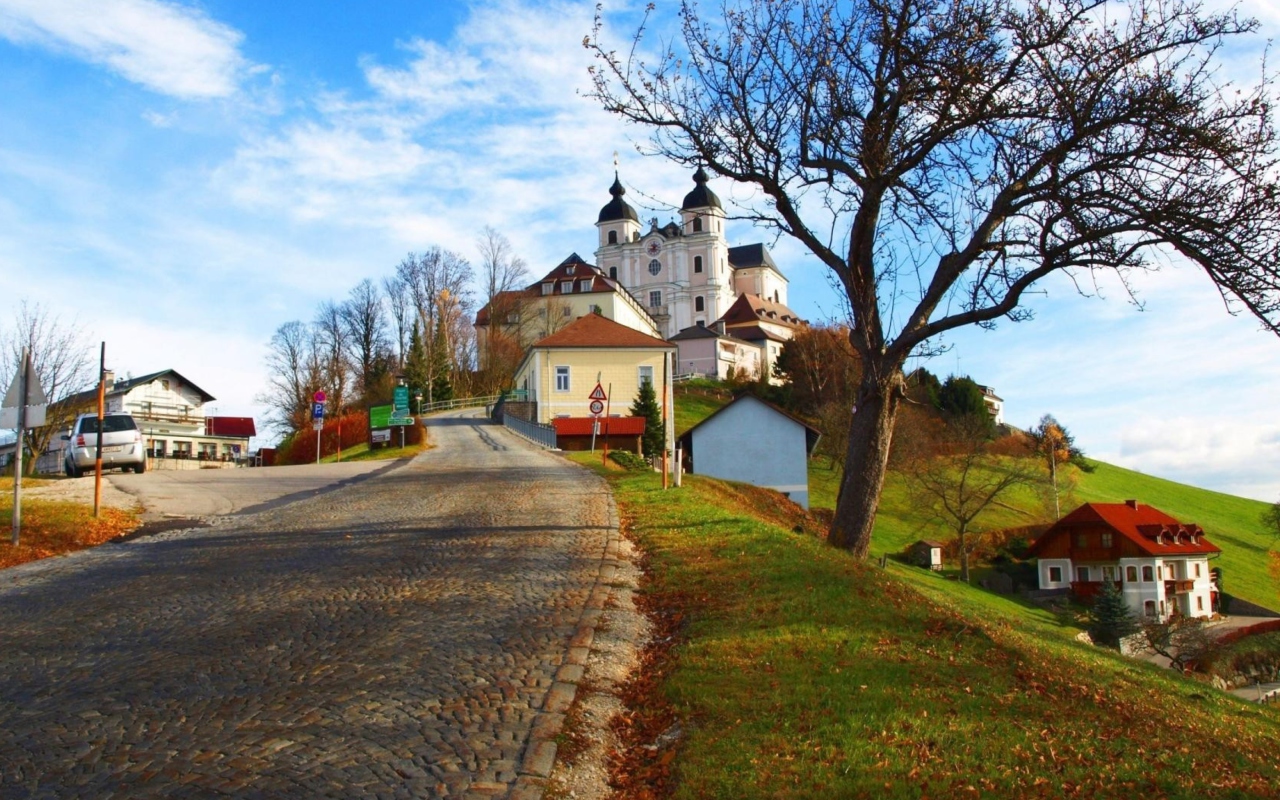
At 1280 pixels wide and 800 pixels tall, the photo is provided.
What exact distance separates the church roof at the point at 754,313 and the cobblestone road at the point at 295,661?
109m

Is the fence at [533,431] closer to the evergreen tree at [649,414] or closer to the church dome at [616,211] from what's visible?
the evergreen tree at [649,414]

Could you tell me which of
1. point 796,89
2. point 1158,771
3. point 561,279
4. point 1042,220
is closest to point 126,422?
point 796,89

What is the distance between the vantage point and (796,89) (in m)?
14.4

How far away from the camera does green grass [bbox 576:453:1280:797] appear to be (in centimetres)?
548

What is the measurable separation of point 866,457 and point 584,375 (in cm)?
4922

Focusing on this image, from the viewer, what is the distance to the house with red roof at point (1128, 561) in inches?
2148

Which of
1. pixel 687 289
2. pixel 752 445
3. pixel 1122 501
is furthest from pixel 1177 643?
pixel 687 289

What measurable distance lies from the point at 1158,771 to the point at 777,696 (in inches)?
87.9

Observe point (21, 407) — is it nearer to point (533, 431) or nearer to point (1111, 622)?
point (533, 431)

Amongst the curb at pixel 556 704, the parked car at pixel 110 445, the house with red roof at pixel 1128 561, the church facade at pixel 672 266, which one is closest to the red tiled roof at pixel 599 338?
the house with red roof at pixel 1128 561

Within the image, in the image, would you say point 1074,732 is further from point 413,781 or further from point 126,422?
point 126,422

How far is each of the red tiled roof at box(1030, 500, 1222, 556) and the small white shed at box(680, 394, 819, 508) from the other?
17.1 m

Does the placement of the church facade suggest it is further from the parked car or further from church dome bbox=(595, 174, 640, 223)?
the parked car

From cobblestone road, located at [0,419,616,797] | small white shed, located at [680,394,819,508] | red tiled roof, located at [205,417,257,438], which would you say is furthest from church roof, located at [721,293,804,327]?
cobblestone road, located at [0,419,616,797]
